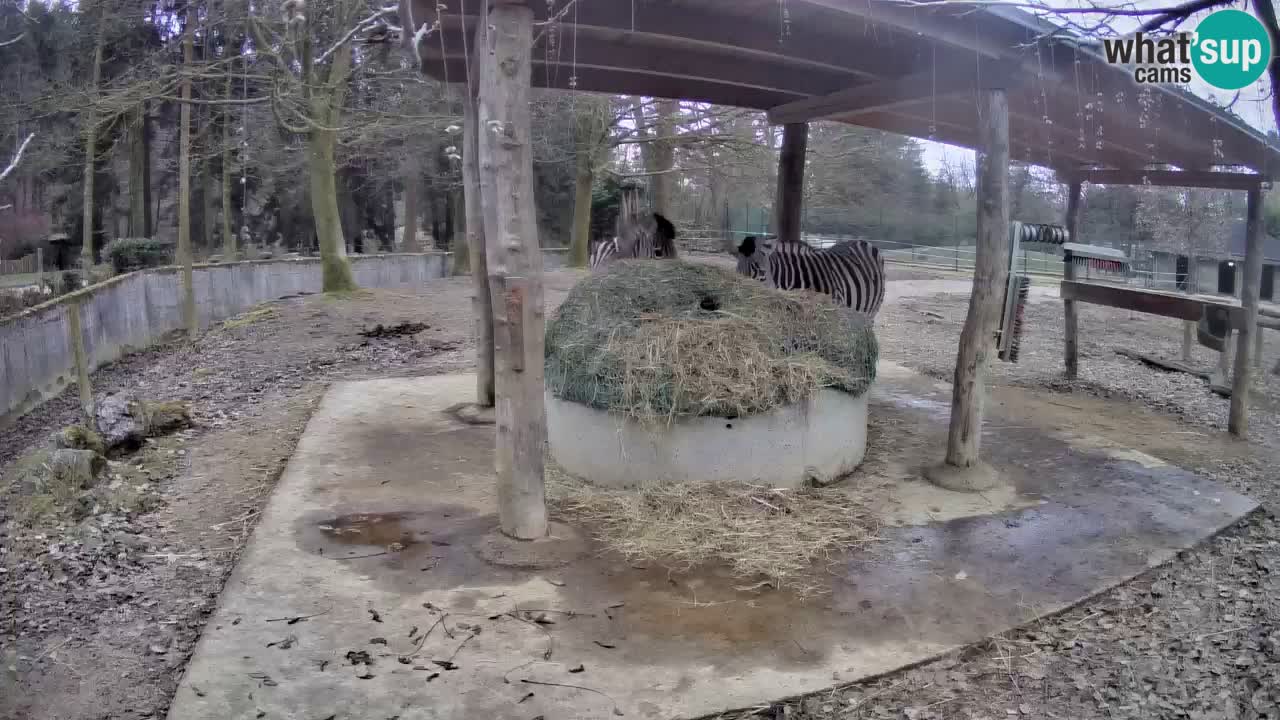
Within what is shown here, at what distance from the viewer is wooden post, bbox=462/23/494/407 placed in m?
7.23

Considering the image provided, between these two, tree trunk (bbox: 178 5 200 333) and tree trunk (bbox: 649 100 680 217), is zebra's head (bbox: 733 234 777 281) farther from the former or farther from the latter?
tree trunk (bbox: 178 5 200 333)

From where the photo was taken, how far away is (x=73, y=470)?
6.18m

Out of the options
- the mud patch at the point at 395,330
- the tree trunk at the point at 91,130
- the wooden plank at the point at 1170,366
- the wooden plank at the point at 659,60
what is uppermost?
the tree trunk at the point at 91,130

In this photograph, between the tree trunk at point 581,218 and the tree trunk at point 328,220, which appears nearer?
the tree trunk at point 328,220

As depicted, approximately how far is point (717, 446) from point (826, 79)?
12.3ft

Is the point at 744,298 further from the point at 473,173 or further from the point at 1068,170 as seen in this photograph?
the point at 1068,170

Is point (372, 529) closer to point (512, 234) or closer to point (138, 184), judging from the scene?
point (512, 234)

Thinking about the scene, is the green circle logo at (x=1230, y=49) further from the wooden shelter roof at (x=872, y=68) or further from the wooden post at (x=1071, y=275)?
the wooden post at (x=1071, y=275)

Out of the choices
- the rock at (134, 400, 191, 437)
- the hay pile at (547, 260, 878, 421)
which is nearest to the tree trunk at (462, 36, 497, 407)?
the hay pile at (547, 260, 878, 421)

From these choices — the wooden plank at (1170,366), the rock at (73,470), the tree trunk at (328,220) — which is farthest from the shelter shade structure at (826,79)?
the tree trunk at (328,220)

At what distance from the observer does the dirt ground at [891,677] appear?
3.47 m

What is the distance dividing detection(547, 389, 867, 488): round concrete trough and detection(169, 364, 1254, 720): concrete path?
81 cm

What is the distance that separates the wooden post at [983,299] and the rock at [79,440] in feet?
21.2

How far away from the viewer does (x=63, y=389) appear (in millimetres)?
11086
